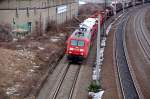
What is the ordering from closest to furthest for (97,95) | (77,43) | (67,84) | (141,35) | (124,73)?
1. (97,95)
2. (67,84)
3. (124,73)
4. (77,43)
5. (141,35)

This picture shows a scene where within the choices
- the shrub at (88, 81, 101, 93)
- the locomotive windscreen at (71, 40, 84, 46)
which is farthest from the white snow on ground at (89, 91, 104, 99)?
the locomotive windscreen at (71, 40, 84, 46)

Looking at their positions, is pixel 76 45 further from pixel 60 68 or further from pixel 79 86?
pixel 79 86

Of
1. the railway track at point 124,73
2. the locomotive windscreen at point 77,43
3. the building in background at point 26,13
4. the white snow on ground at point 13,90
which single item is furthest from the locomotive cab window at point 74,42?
the building in background at point 26,13

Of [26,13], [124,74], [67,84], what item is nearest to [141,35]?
[26,13]

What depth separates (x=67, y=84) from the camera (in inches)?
1422

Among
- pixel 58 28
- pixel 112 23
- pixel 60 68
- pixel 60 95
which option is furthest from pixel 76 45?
pixel 112 23

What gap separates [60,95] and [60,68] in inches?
355

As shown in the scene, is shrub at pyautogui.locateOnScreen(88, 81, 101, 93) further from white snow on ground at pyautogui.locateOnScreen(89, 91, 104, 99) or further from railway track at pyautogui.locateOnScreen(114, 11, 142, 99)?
railway track at pyautogui.locateOnScreen(114, 11, 142, 99)

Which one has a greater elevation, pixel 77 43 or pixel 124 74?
pixel 77 43

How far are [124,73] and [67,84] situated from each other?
21.2ft

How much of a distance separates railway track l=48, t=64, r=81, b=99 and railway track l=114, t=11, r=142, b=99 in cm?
434

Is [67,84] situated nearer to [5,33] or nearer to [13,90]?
[13,90]

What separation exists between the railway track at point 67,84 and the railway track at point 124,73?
434cm

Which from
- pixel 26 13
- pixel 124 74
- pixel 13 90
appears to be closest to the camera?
pixel 13 90
